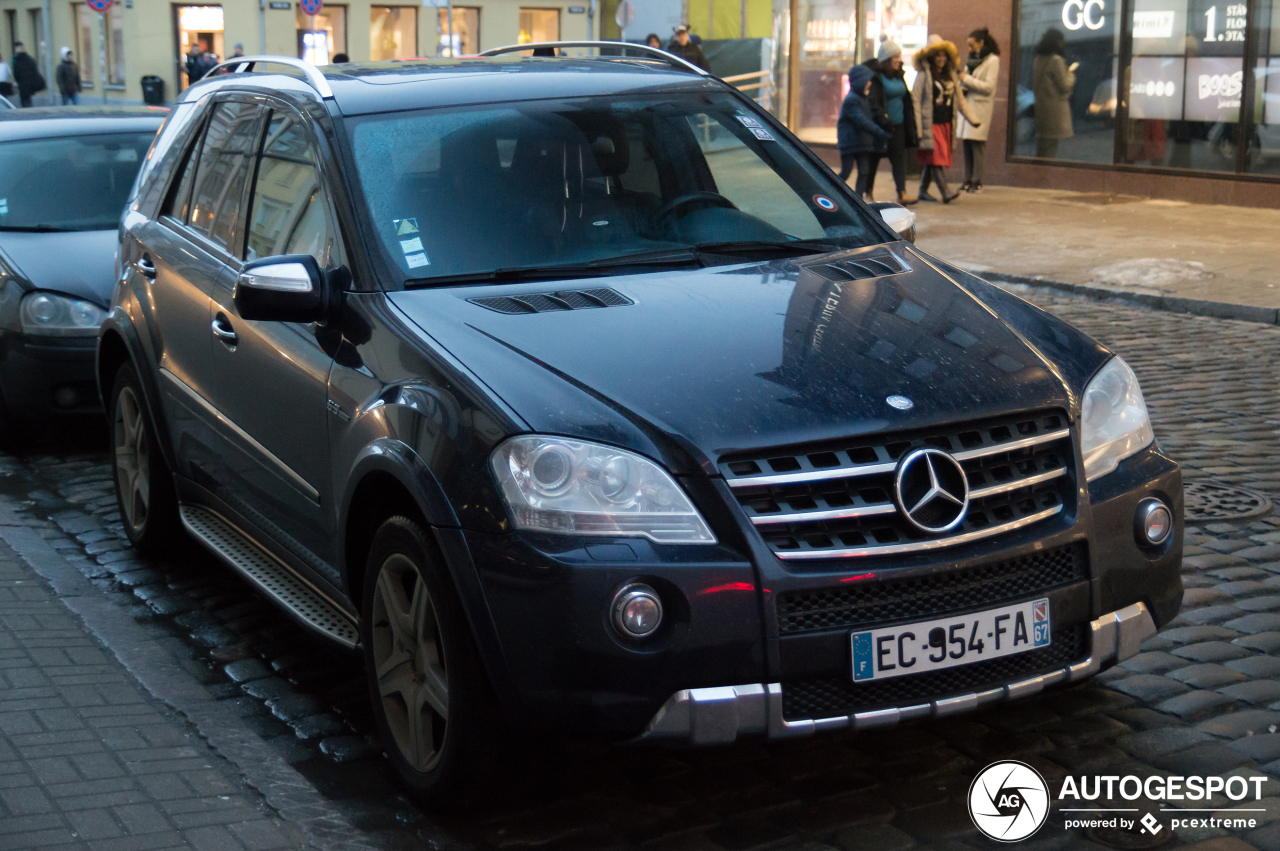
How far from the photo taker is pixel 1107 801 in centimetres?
363

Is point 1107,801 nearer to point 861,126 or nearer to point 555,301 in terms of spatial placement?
point 555,301

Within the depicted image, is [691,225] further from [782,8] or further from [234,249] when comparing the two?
[782,8]

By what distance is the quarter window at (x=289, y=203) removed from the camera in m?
4.35

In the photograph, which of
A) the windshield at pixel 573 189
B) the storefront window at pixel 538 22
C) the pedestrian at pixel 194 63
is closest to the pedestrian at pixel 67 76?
the pedestrian at pixel 194 63

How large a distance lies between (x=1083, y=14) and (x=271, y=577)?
16570 mm

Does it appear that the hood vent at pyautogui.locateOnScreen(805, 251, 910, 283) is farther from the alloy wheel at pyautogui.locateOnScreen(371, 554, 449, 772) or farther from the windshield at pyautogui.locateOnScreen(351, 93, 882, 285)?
the alloy wheel at pyautogui.locateOnScreen(371, 554, 449, 772)

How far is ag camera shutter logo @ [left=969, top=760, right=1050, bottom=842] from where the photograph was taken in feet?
11.6

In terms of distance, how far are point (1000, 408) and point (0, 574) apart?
394cm

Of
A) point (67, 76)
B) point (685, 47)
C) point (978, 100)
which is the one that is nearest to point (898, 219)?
point (978, 100)

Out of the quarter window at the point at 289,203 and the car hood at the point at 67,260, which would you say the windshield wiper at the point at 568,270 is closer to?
the quarter window at the point at 289,203

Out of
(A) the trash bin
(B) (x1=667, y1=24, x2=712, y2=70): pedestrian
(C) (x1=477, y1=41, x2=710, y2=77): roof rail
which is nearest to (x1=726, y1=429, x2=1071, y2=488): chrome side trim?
(C) (x1=477, y1=41, x2=710, y2=77): roof rail

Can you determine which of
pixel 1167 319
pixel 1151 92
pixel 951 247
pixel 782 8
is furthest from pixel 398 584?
pixel 782 8

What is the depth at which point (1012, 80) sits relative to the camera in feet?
65.6

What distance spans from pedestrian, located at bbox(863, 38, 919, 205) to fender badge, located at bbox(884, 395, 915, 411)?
14.3m
